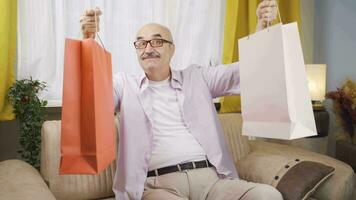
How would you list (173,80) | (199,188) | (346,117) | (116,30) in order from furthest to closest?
(346,117)
(116,30)
(173,80)
(199,188)

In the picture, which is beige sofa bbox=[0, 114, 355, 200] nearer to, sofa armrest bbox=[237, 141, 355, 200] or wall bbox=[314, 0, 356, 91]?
sofa armrest bbox=[237, 141, 355, 200]

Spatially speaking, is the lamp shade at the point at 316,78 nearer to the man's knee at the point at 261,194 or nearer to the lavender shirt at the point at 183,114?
the lavender shirt at the point at 183,114

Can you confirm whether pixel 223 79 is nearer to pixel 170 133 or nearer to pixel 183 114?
pixel 183 114

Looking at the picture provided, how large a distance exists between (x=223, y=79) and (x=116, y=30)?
2.78 ft

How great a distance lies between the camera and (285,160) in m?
1.60

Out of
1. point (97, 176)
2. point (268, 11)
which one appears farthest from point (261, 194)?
point (97, 176)

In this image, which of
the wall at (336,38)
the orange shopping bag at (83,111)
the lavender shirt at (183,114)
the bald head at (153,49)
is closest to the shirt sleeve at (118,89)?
the lavender shirt at (183,114)

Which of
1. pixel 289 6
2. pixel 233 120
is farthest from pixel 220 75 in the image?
pixel 289 6

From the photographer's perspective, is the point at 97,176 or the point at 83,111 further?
the point at 97,176

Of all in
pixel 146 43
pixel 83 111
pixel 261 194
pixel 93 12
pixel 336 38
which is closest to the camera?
pixel 83 111

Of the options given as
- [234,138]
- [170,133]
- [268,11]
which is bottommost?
[234,138]

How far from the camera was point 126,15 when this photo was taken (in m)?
2.07

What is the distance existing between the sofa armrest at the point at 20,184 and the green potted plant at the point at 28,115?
0.20 metres

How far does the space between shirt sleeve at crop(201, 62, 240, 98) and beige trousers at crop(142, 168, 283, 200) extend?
40cm
